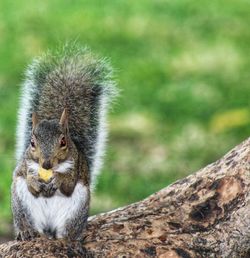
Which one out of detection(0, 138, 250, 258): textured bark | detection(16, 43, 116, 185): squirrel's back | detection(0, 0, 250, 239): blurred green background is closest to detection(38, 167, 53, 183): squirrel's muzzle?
detection(0, 138, 250, 258): textured bark

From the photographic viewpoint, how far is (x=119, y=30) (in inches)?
383

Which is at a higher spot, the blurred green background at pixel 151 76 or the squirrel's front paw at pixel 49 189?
the blurred green background at pixel 151 76

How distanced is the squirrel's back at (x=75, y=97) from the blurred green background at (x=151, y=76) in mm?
1527

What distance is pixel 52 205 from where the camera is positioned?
4.00 metres

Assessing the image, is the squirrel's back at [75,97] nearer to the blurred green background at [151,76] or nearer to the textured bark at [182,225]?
the textured bark at [182,225]

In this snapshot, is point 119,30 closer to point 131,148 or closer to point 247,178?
point 131,148

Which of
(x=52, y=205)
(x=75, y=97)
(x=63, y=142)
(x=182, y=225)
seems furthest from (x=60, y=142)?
(x=75, y=97)

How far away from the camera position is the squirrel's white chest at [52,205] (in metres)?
4.00

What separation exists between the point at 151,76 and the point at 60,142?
4.85 metres

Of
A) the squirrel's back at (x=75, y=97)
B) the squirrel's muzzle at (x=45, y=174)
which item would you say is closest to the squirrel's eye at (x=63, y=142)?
the squirrel's muzzle at (x=45, y=174)

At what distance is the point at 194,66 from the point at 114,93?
423 cm

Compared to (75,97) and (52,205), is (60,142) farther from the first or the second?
(75,97)

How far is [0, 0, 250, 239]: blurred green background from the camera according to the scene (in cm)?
721

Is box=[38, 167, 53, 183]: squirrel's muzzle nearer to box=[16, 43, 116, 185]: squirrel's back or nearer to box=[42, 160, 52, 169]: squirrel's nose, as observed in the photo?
box=[42, 160, 52, 169]: squirrel's nose
